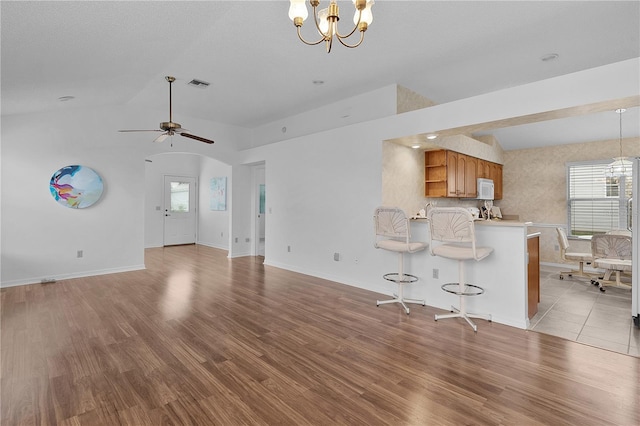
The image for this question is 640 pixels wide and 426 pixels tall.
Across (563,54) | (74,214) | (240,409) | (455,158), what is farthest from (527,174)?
(74,214)

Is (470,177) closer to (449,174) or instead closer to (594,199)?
(449,174)

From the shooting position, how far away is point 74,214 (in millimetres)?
5484

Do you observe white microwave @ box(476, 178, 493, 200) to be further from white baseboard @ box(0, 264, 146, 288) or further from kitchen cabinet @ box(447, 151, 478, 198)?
white baseboard @ box(0, 264, 146, 288)

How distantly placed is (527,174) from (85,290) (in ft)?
29.8

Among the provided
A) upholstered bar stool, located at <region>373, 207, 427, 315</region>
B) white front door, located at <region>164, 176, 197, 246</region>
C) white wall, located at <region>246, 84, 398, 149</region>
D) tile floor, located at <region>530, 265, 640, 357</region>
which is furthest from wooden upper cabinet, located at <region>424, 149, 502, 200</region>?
white front door, located at <region>164, 176, 197, 246</region>

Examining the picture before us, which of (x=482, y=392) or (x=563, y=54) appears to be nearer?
(x=482, y=392)

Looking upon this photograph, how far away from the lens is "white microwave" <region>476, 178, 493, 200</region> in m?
6.51

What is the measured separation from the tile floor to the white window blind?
2086 millimetres

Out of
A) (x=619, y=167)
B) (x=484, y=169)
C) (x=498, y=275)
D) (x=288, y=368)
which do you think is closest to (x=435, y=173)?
(x=484, y=169)

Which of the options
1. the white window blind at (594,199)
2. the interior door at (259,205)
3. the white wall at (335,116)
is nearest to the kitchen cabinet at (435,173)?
the white wall at (335,116)

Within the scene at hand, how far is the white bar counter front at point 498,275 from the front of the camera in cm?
338

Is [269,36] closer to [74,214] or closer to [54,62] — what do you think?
[54,62]

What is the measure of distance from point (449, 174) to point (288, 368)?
4369 millimetres

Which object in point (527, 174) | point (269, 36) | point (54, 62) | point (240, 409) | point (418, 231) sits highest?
point (269, 36)
